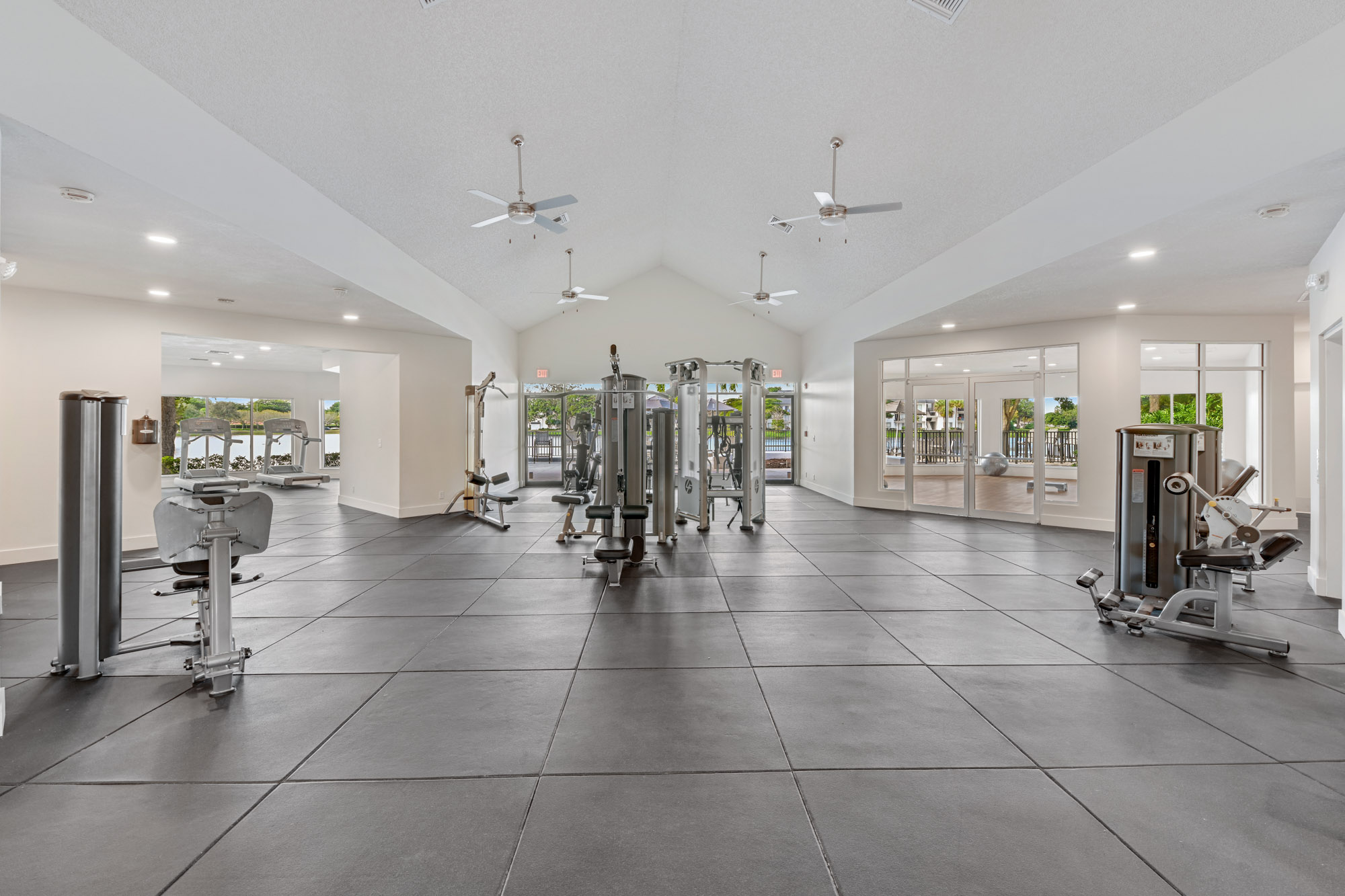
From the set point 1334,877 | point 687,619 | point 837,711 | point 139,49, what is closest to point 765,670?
point 837,711

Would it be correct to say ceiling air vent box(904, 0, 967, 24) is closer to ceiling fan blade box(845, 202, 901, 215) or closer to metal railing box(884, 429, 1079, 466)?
ceiling fan blade box(845, 202, 901, 215)

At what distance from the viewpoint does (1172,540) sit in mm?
4414

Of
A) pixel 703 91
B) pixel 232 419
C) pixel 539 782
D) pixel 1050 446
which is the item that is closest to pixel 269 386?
pixel 232 419

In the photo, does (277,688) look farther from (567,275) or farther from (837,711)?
(567,275)

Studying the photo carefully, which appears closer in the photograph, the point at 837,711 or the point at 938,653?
the point at 837,711

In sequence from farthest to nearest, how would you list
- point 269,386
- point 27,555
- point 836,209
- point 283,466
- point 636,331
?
point 269,386, point 283,466, point 636,331, point 27,555, point 836,209

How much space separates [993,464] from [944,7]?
23.6 ft

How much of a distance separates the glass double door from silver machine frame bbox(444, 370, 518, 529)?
678cm

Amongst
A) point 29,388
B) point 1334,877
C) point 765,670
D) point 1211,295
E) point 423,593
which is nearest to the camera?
point 1334,877

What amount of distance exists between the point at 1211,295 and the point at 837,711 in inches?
291

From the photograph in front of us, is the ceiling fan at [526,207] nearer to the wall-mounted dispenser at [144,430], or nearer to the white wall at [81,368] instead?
the white wall at [81,368]

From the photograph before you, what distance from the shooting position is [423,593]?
4.96 metres

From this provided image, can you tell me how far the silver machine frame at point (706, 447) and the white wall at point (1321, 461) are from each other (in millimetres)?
5448

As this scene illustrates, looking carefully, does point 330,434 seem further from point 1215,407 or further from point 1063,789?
point 1215,407
